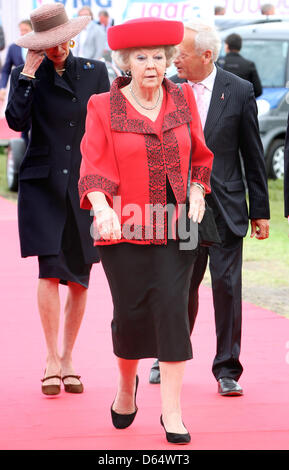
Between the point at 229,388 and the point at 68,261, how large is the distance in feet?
3.47

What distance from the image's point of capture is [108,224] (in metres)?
4.33

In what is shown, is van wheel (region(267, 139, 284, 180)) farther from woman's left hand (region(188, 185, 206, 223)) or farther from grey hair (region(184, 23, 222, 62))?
woman's left hand (region(188, 185, 206, 223))

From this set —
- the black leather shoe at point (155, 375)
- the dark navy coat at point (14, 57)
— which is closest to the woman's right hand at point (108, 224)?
the black leather shoe at point (155, 375)

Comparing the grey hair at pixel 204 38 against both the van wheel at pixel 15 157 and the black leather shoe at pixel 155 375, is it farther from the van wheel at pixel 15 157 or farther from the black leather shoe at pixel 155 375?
the van wheel at pixel 15 157

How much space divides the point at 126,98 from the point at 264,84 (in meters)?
12.0

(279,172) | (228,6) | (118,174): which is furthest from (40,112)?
(228,6)

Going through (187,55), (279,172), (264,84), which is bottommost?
(279,172)

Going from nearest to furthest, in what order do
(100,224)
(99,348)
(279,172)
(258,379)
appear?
(100,224) < (258,379) < (99,348) < (279,172)

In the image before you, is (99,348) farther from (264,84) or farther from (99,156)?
(264,84)

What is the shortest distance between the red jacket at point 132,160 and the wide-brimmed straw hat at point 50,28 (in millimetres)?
858

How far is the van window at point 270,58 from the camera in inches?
640

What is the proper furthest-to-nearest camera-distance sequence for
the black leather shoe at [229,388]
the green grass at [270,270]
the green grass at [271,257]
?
1. the green grass at [271,257]
2. the green grass at [270,270]
3. the black leather shoe at [229,388]

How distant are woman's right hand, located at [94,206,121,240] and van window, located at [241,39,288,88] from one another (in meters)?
12.2

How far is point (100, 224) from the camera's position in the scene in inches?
171
